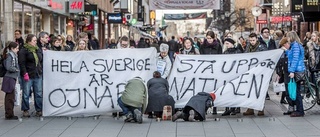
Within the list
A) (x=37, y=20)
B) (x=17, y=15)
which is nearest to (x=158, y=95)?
(x=17, y=15)

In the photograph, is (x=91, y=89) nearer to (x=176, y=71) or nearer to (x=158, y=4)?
(x=176, y=71)

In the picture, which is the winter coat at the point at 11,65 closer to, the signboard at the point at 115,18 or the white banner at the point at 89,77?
the white banner at the point at 89,77

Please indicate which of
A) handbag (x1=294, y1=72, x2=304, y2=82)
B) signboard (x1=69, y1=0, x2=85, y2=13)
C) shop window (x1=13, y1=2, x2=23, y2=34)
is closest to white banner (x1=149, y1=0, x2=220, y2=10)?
signboard (x1=69, y1=0, x2=85, y2=13)

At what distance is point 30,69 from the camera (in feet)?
45.2

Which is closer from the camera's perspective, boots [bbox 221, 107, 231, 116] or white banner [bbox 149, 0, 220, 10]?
boots [bbox 221, 107, 231, 116]

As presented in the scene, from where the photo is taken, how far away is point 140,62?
45.8 feet

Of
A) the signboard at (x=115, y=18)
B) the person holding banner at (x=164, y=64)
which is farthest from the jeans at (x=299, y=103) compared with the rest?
the signboard at (x=115, y=18)

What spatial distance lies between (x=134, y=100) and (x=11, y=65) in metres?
2.63

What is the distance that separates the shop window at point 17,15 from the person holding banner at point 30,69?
11.2 metres

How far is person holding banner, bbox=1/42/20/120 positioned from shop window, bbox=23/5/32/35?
13.2 meters

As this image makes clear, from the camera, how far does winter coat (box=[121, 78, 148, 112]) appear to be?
1284 centimetres

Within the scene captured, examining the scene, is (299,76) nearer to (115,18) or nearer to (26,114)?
(26,114)

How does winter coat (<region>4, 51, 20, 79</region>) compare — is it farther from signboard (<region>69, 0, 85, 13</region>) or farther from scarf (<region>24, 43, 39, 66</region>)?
signboard (<region>69, 0, 85, 13</region>)

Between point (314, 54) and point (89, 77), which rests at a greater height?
point (314, 54)
